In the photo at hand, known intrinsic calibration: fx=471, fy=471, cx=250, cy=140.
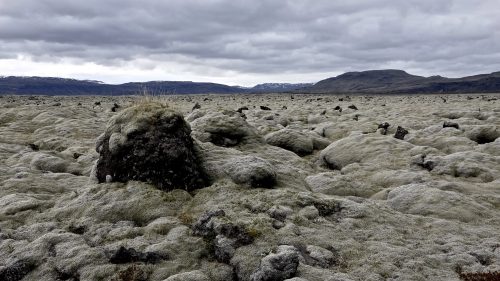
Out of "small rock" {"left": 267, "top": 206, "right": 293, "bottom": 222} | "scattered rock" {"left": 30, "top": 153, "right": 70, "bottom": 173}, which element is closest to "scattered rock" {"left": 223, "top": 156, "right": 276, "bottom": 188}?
"small rock" {"left": 267, "top": 206, "right": 293, "bottom": 222}

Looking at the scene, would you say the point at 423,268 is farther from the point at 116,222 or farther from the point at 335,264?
the point at 116,222

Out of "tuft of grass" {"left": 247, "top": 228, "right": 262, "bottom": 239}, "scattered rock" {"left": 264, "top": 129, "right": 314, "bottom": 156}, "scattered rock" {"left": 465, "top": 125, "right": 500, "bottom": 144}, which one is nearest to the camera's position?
"tuft of grass" {"left": 247, "top": 228, "right": 262, "bottom": 239}

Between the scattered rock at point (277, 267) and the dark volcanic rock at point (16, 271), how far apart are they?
16.7ft

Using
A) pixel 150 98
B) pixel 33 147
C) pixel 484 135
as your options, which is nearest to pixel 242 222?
pixel 150 98

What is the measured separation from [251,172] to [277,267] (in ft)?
16.2

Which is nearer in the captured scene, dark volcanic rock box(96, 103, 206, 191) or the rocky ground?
the rocky ground

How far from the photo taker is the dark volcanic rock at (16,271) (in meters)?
10.3

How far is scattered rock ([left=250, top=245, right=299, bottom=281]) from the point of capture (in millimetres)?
9430

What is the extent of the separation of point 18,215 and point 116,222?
3034mm

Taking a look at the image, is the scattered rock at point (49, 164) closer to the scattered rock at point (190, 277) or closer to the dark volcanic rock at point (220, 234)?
the dark volcanic rock at point (220, 234)

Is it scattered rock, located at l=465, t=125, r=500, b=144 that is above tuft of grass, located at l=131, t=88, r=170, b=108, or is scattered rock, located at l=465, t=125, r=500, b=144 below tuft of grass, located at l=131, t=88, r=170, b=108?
below

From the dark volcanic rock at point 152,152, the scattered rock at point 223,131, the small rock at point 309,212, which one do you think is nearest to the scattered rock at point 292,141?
the scattered rock at point 223,131

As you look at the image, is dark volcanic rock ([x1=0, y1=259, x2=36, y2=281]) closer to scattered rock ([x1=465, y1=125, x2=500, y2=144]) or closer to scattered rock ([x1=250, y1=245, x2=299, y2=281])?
scattered rock ([x1=250, y1=245, x2=299, y2=281])

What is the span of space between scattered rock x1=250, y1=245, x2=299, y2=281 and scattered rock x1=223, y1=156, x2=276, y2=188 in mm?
4395
